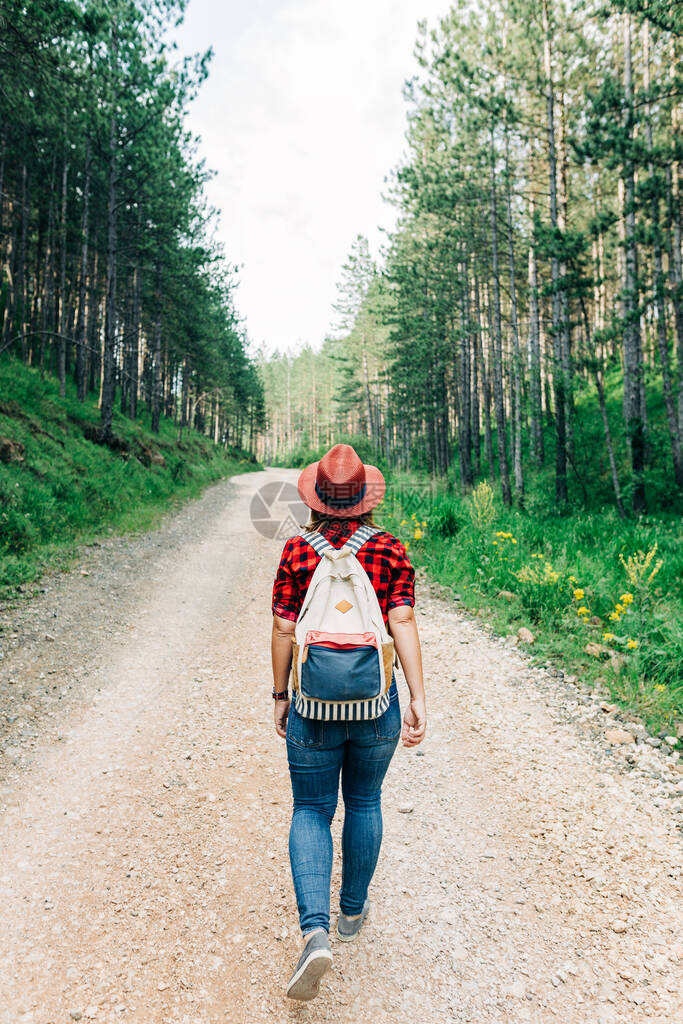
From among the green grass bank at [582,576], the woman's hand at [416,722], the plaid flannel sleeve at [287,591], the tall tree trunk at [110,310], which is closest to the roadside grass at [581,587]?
the green grass bank at [582,576]

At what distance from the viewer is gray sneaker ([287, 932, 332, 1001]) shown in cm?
202

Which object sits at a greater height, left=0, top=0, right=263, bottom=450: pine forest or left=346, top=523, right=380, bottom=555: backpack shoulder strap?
left=0, top=0, right=263, bottom=450: pine forest

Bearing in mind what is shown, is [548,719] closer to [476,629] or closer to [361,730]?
[476,629]

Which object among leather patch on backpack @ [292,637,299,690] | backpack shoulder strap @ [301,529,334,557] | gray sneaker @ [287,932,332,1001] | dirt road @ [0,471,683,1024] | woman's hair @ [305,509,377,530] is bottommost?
dirt road @ [0,471,683,1024]

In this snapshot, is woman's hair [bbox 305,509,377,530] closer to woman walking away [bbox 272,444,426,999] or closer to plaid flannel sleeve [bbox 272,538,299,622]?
woman walking away [bbox 272,444,426,999]

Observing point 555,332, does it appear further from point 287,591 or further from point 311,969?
point 311,969

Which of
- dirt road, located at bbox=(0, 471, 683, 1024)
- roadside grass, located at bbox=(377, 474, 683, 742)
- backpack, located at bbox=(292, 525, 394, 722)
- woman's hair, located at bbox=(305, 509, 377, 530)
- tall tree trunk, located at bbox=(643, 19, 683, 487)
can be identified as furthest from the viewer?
tall tree trunk, located at bbox=(643, 19, 683, 487)

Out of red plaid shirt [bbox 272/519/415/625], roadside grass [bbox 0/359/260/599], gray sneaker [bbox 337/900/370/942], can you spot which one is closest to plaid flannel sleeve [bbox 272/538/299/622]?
red plaid shirt [bbox 272/519/415/625]

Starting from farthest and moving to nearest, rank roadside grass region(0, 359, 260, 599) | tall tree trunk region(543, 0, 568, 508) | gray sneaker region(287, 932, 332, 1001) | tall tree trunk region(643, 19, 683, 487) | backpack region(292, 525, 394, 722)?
tall tree trunk region(543, 0, 568, 508), tall tree trunk region(643, 19, 683, 487), roadside grass region(0, 359, 260, 599), backpack region(292, 525, 394, 722), gray sneaker region(287, 932, 332, 1001)

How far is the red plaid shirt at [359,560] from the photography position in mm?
2373

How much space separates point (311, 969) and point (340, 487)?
185cm

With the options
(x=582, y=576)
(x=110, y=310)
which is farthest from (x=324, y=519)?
(x=110, y=310)

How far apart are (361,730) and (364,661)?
1.09 ft

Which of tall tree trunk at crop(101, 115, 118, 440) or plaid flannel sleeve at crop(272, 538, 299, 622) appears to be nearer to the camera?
plaid flannel sleeve at crop(272, 538, 299, 622)
